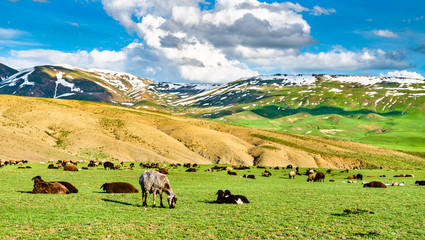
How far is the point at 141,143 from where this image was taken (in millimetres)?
97188

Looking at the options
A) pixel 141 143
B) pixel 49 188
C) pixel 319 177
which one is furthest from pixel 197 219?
pixel 141 143

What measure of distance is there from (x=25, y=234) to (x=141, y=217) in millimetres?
5804

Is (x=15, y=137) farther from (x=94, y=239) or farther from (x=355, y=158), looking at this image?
(x=355, y=158)

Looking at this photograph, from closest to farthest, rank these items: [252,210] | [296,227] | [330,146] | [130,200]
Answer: [296,227] → [252,210] → [130,200] → [330,146]

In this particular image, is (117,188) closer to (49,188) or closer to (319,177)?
(49,188)

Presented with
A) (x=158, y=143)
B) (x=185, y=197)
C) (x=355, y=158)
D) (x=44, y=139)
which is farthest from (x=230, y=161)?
(x=185, y=197)

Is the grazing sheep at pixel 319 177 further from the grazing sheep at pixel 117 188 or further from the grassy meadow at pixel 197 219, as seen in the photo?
the grazing sheep at pixel 117 188

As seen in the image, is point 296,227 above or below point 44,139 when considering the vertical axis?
below

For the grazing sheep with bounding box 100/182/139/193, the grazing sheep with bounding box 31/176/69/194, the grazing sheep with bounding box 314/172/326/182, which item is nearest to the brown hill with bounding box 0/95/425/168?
the grazing sheep with bounding box 314/172/326/182

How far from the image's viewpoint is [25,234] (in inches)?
501

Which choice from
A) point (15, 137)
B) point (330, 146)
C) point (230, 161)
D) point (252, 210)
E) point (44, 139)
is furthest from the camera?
point (330, 146)

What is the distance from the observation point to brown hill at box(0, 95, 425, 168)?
263 ft

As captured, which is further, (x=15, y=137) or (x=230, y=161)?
(x=230, y=161)

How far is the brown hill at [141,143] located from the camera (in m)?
80.1
